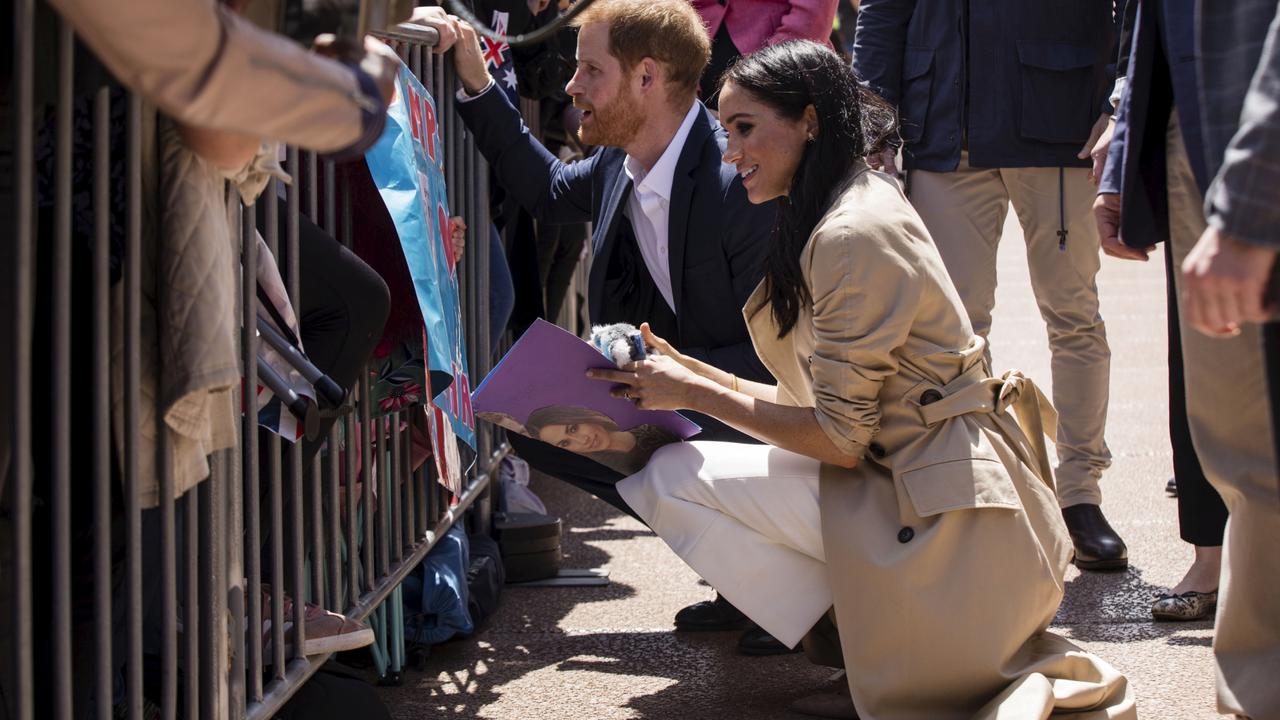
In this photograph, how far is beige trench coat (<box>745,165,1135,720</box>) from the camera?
3.14m

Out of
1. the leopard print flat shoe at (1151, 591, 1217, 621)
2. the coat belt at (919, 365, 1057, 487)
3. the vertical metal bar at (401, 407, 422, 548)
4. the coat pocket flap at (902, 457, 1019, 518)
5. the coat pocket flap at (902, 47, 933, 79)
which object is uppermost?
the coat pocket flap at (902, 47, 933, 79)

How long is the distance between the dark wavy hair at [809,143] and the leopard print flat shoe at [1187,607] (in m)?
1.35

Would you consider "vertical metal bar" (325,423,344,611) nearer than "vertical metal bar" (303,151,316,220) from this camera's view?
No

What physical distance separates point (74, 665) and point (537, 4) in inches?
117

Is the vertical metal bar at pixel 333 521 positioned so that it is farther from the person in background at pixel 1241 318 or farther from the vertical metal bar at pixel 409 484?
the person in background at pixel 1241 318

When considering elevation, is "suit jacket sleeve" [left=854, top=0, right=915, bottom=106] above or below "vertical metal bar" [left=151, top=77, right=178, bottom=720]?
above

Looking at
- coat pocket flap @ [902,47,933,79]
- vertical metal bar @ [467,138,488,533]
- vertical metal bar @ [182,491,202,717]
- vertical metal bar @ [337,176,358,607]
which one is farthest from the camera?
coat pocket flap @ [902,47,933,79]

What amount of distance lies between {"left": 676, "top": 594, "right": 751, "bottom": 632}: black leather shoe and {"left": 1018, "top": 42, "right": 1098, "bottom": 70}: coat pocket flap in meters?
1.88

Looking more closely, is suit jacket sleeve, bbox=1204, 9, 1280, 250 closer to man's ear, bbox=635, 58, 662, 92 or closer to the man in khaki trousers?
man's ear, bbox=635, 58, 662, 92

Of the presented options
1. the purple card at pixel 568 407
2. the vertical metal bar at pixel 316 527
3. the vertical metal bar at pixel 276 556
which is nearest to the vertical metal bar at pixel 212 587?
the vertical metal bar at pixel 276 556

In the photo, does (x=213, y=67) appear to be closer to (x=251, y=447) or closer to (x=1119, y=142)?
(x=251, y=447)

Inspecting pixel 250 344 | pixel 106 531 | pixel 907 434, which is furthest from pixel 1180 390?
pixel 106 531

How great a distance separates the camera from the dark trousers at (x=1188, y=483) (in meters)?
3.58

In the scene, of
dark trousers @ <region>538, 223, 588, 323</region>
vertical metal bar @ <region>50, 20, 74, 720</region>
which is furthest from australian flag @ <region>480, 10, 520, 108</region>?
vertical metal bar @ <region>50, 20, 74, 720</region>
